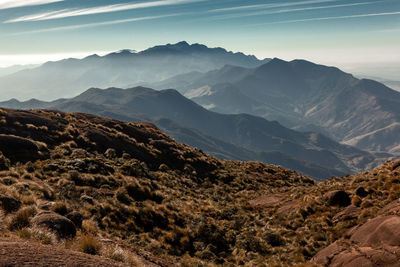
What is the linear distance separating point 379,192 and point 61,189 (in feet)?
85.6

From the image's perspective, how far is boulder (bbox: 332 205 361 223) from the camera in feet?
68.6

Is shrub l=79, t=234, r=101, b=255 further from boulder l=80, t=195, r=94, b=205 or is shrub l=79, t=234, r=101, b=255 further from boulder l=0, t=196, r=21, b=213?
boulder l=80, t=195, r=94, b=205

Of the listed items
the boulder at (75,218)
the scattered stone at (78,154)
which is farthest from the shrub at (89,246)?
the scattered stone at (78,154)

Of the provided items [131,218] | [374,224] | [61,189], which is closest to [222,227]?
[131,218]

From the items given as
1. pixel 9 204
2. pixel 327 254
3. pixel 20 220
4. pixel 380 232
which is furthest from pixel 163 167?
pixel 380 232

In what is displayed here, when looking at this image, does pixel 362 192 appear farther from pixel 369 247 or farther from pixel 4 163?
pixel 4 163

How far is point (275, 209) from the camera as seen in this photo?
29.9 m

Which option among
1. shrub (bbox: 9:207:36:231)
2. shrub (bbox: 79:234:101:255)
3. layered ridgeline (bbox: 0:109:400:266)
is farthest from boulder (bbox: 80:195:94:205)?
shrub (bbox: 79:234:101:255)

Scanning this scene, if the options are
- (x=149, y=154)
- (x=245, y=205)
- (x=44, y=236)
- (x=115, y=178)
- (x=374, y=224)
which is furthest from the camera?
(x=149, y=154)

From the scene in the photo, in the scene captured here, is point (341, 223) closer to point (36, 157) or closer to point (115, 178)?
point (115, 178)

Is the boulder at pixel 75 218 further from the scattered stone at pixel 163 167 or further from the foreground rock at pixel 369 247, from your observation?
the scattered stone at pixel 163 167

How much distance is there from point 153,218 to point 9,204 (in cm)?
1057

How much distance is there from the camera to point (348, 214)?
70.3 feet

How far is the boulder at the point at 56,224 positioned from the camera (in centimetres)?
1151
